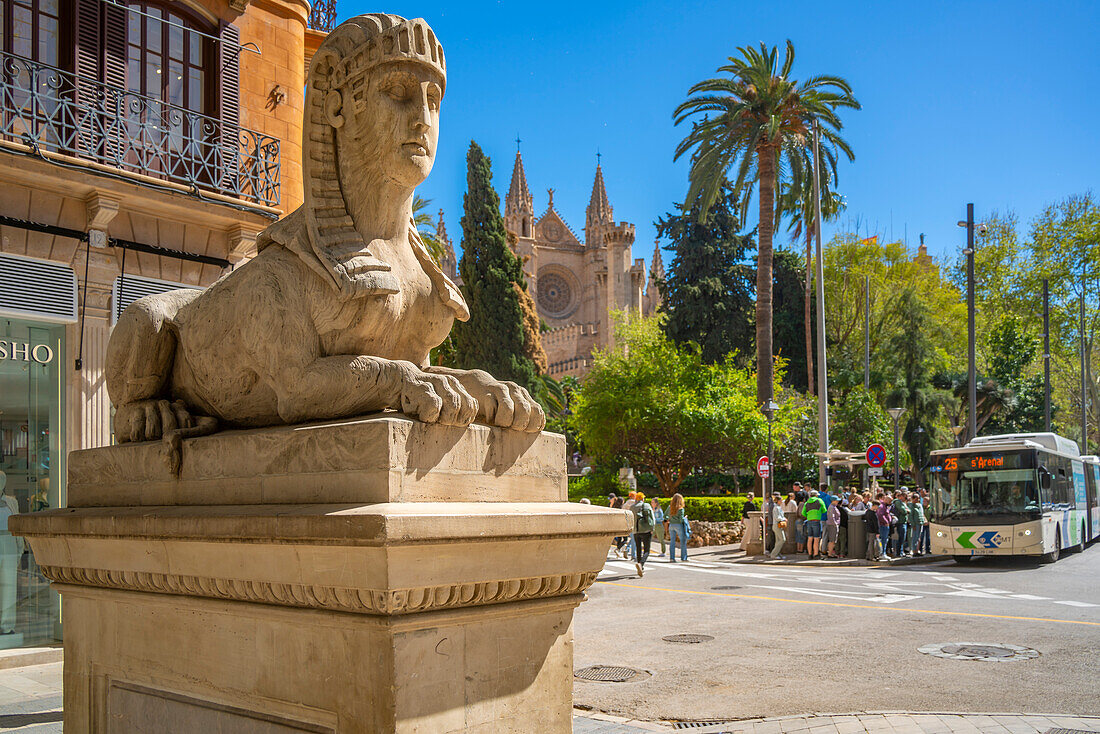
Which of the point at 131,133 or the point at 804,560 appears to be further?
the point at 804,560

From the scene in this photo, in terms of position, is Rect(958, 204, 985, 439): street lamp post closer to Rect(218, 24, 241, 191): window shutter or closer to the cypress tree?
the cypress tree

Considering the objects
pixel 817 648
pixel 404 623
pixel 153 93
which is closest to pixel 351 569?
pixel 404 623

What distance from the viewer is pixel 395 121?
3281 mm

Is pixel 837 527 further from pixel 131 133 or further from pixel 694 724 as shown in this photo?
pixel 131 133

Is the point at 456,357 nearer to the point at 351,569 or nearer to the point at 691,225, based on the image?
the point at 691,225

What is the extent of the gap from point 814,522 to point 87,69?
58.2 feet

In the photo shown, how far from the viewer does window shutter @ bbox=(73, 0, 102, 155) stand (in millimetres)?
10303

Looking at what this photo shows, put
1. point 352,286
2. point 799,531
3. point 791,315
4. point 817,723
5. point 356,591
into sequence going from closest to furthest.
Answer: point 356,591 < point 352,286 < point 817,723 < point 799,531 < point 791,315

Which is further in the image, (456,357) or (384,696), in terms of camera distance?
(456,357)

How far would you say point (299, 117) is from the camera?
13.1m

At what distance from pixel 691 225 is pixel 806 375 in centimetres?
1037

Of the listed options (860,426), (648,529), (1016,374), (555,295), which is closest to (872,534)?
(648,529)

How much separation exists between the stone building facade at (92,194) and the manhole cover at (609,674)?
577 centimetres

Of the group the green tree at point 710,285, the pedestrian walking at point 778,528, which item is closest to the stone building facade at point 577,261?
the green tree at point 710,285
